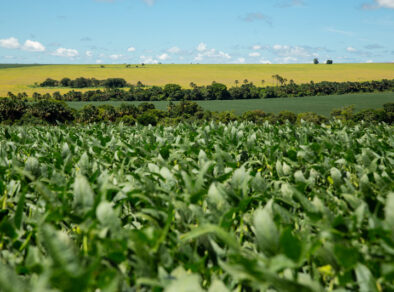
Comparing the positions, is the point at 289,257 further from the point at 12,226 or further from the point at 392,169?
the point at 392,169

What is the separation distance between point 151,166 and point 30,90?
460ft

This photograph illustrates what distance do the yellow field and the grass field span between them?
25898 mm

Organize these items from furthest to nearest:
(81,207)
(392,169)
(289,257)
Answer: (392,169) → (81,207) → (289,257)

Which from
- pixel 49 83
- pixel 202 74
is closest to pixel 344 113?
pixel 202 74

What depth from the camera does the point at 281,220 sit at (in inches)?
79.0

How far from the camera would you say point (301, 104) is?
107 metres

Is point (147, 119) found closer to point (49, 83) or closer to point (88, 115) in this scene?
point (88, 115)

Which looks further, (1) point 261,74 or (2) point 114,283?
(1) point 261,74

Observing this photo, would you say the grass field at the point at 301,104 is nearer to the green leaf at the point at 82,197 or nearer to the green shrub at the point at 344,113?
the green shrub at the point at 344,113

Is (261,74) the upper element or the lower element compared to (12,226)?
upper

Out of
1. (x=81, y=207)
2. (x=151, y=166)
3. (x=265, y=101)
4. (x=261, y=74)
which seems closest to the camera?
(x=81, y=207)

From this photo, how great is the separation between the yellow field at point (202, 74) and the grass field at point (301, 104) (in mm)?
25898

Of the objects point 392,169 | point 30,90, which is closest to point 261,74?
point 30,90

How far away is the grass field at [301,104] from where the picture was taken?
98.9 metres
